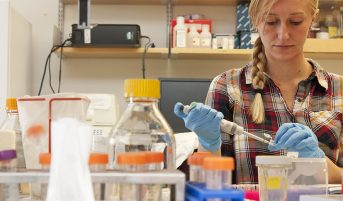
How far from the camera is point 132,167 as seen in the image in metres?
0.47

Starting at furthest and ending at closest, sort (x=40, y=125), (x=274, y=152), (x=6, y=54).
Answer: (x=6, y=54)
(x=274, y=152)
(x=40, y=125)

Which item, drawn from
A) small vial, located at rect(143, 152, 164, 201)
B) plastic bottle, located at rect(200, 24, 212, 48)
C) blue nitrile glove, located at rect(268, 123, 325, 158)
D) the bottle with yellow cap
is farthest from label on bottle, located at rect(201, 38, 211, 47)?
small vial, located at rect(143, 152, 164, 201)

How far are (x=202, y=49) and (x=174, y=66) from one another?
29 cm

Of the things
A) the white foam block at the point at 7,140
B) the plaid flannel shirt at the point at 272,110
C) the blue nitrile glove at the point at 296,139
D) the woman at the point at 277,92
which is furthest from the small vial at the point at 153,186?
the plaid flannel shirt at the point at 272,110

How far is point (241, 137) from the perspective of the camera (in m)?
1.33

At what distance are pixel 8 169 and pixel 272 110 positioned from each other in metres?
1.00

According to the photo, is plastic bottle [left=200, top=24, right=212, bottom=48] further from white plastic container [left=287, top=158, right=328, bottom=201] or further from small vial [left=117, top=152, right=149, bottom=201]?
small vial [left=117, top=152, right=149, bottom=201]

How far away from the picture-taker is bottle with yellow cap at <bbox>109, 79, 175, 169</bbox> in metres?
0.54

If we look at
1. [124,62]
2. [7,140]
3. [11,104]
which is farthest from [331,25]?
[7,140]

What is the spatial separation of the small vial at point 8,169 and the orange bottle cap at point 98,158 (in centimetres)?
9

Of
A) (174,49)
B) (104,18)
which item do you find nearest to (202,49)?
(174,49)

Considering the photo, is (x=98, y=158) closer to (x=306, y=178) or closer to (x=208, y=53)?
(x=306, y=178)

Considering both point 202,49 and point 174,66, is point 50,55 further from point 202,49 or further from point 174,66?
point 202,49

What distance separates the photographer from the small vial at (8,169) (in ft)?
1.58
